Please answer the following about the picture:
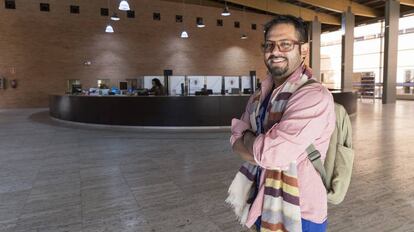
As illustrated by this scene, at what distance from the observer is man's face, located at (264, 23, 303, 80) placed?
1.17 metres

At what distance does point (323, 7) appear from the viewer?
17375 millimetres

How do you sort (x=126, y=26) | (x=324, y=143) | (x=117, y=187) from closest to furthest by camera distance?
(x=324, y=143) < (x=117, y=187) < (x=126, y=26)

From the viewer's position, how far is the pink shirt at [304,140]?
3.40ft

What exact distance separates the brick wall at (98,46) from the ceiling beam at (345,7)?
4.54 metres

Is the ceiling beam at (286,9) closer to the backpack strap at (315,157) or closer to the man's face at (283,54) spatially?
the man's face at (283,54)

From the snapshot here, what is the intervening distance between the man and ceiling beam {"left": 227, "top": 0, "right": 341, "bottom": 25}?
678 inches

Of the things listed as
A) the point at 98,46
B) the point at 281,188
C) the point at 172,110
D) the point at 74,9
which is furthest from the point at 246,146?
the point at 74,9

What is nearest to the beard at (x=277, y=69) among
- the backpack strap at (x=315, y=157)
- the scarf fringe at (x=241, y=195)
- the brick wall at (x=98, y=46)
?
the backpack strap at (x=315, y=157)

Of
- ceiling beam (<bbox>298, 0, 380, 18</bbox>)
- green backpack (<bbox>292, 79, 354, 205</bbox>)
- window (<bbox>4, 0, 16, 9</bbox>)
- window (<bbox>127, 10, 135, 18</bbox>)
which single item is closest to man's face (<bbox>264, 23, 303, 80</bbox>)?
green backpack (<bbox>292, 79, 354, 205</bbox>)

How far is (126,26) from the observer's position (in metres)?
17.6

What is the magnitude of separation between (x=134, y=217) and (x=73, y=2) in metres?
16.7

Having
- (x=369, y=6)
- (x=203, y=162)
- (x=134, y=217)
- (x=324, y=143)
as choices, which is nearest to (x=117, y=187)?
(x=134, y=217)

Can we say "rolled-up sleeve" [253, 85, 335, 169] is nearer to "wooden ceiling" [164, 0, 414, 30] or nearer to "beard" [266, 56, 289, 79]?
"beard" [266, 56, 289, 79]

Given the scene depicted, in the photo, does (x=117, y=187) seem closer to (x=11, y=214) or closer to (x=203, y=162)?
(x=11, y=214)
